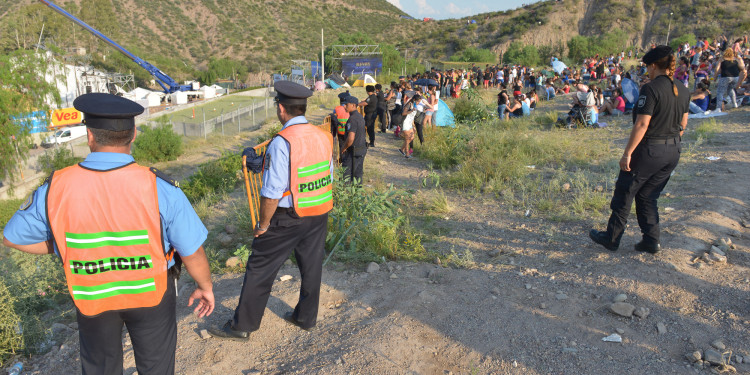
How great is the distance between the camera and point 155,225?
2004 millimetres

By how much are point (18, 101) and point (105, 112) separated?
77.2ft

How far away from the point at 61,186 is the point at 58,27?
68045 millimetres

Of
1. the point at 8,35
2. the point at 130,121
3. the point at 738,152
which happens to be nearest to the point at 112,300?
the point at 130,121

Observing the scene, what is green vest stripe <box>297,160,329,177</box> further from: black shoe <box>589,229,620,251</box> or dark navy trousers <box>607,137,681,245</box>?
black shoe <box>589,229,620,251</box>

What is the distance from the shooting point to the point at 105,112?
190cm

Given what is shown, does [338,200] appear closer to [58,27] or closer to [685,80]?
[685,80]

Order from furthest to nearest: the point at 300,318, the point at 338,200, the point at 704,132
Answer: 1. the point at 704,132
2. the point at 338,200
3. the point at 300,318

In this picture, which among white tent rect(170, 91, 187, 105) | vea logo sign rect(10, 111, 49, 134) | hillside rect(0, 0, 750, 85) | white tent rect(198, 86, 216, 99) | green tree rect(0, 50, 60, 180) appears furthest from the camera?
white tent rect(198, 86, 216, 99)

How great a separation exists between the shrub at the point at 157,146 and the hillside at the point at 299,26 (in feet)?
105

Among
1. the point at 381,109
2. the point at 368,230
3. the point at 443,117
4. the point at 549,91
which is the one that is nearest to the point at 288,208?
the point at 368,230

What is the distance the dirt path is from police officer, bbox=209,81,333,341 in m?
0.34

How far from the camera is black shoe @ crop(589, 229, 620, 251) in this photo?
4.28m

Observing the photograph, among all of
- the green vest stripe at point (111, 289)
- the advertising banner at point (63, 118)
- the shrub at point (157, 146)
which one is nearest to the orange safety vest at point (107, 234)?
the green vest stripe at point (111, 289)

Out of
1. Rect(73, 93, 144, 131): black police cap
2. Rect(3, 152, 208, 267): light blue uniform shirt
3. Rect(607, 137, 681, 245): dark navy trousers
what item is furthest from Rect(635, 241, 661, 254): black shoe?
Rect(73, 93, 144, 131): black police cap
